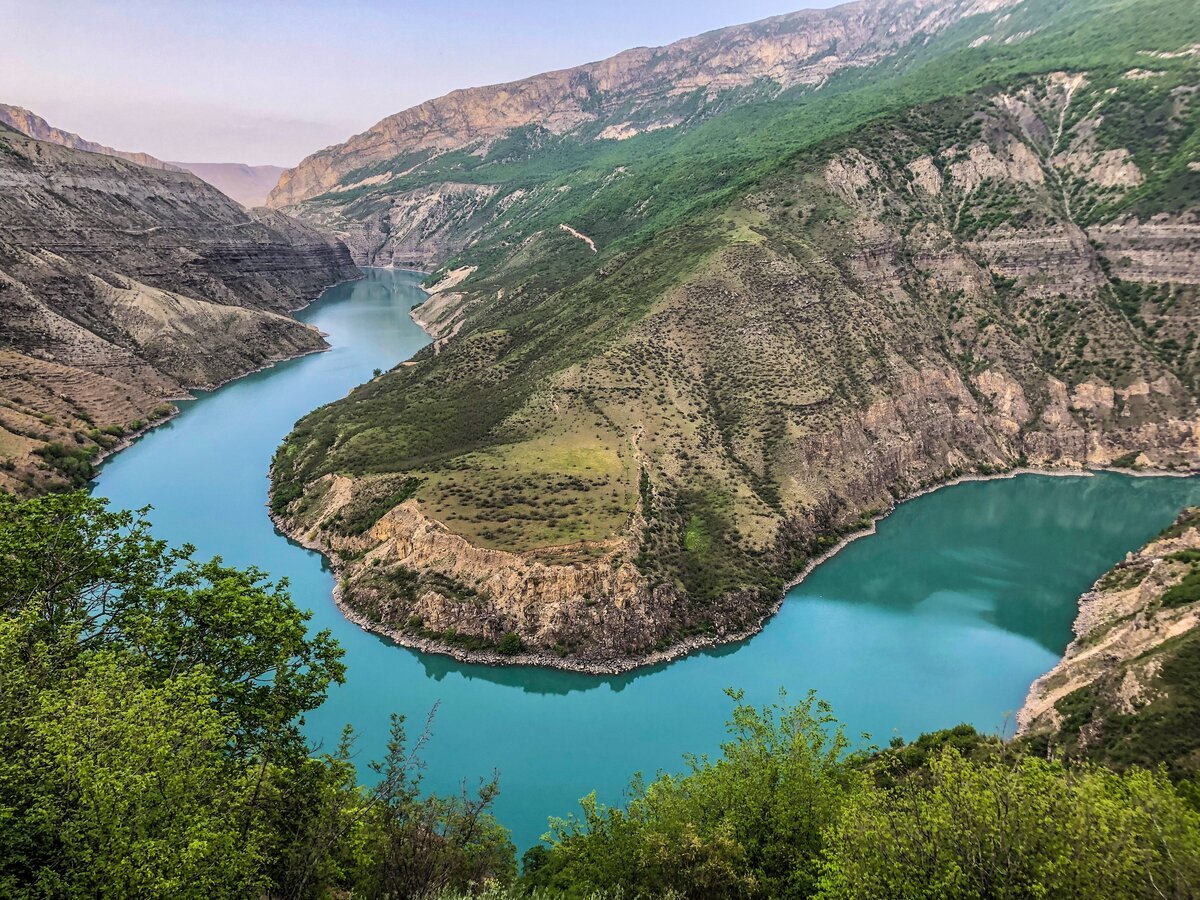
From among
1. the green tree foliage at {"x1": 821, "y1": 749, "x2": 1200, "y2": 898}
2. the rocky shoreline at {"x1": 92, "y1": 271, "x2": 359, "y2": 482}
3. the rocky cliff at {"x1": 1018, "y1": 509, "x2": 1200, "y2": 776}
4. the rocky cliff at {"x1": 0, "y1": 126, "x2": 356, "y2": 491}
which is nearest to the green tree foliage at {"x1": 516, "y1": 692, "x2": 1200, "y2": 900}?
the green tree foliage at {"x1": 821, "y1": 749, "x2": 1200, "y2": 898}

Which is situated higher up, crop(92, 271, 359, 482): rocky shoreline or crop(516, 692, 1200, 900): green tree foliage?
crop(92, 271, 359, 482): rocky shoreline

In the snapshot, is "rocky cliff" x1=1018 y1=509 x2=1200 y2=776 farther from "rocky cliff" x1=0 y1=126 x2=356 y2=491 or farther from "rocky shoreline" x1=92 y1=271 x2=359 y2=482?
"rocky shoreline" x1=92 y1=271 x2=359 y2=482

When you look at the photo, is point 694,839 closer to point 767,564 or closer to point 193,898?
point 193,898

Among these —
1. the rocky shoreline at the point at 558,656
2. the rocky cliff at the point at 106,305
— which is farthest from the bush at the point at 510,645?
the rocky cliff at the point at 106,305

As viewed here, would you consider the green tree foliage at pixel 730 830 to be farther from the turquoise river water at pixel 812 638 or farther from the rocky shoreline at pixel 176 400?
the rocky shoreline at pixel 176 400

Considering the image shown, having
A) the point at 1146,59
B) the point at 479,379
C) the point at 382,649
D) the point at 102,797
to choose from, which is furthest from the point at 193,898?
the point at 1146,59
